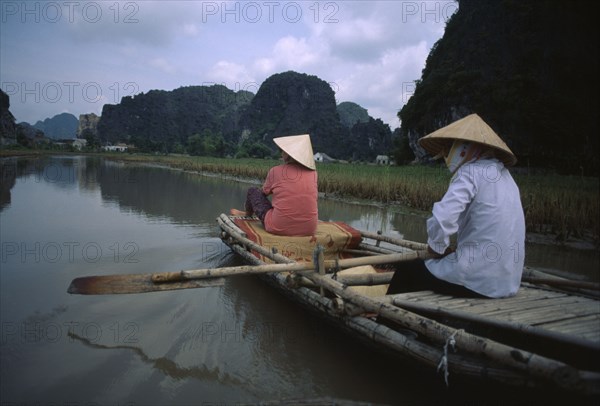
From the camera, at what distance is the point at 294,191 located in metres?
3.56

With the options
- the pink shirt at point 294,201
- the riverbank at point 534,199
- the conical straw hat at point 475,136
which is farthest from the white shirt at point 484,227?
the riverbank at point 534,199

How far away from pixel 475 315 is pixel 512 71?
85.6 feet

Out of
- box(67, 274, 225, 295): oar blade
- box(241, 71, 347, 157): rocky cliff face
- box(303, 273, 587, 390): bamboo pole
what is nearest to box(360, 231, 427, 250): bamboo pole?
box(303, 273, 587, 390): bamboo pole

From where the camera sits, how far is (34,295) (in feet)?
10.3

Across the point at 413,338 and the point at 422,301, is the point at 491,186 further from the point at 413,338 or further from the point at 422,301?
the point at 413,338

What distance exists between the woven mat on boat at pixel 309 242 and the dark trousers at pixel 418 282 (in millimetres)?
1137

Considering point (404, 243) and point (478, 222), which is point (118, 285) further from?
point (404, 243)

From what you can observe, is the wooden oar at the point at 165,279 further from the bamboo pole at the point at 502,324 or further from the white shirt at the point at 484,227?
the bamboo pole at the point at 502,324

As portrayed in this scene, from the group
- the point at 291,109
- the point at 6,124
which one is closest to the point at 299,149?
the point at 6,124

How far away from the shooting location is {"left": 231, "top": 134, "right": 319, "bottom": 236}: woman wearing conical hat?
3572mm

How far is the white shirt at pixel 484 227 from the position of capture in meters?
1.95

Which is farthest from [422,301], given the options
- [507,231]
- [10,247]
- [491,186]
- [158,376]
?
[10,247]

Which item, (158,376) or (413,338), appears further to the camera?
(158,376)

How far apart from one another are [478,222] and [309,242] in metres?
1.77
